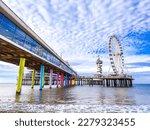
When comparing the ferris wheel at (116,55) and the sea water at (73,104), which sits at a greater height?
the ferris wheel at (116,55)

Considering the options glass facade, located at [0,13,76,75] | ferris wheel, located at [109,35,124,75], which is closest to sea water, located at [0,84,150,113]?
glass facade, located at [0,13,76,75]

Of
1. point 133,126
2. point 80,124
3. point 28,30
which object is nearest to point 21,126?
point 80,124

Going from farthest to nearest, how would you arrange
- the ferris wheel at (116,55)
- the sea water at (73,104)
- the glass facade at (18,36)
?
1. the ferris wheel at (116,55)
2. the glass facade at (18,36)
3. the sea water at (73,104)

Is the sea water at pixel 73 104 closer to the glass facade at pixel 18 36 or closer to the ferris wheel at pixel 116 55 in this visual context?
the glass facade at pixel 18 36

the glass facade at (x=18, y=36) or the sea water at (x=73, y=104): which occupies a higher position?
the glass facade at (x=18, y=36)

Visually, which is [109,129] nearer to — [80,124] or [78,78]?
[80,124]

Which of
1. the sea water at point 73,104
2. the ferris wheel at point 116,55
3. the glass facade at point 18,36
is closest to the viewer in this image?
the sea water at point 73,104

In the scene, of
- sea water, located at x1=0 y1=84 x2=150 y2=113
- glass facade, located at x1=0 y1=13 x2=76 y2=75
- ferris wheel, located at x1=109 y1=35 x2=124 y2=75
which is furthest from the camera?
ferris wheel, located at x1=109 y1=35 x2=124 y2=75

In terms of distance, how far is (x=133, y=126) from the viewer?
6922 mm

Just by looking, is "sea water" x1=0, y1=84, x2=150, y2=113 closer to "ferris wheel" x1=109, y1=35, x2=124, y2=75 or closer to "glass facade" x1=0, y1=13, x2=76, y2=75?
"glass facade" x1=0, y1=13, x2=76, y2=75

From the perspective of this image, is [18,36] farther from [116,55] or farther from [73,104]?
[116,55]

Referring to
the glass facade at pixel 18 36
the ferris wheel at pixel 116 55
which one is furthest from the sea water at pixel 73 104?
the ferris wheel at pixel 116 55

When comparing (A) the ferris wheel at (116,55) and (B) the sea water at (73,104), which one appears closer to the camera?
(B) the sea water at (73,104)

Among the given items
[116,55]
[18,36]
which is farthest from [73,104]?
[116,55]
